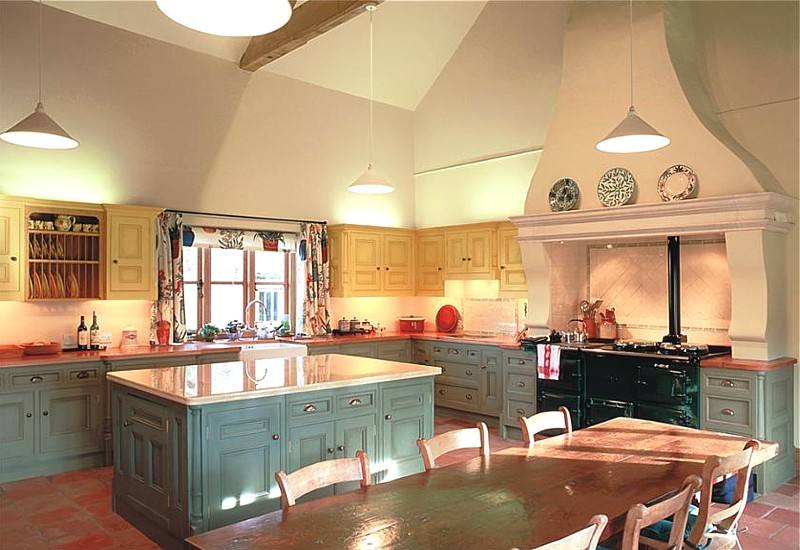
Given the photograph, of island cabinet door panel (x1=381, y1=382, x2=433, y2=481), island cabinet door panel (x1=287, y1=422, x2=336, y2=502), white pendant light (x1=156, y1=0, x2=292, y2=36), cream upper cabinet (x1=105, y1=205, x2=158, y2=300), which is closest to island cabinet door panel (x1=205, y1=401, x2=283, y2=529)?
island cabinet door panel (x1=287, y1=422, x2=336, y2=502)

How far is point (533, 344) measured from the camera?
20.6ft

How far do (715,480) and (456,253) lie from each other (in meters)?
5.48

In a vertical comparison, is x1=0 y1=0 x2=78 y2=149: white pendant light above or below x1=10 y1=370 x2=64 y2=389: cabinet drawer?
above

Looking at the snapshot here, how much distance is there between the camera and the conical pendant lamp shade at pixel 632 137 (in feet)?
12.6

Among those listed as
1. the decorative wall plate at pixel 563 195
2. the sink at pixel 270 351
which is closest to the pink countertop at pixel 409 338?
the sink at pixel 270 351

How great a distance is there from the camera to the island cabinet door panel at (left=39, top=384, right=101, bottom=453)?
5.24 m

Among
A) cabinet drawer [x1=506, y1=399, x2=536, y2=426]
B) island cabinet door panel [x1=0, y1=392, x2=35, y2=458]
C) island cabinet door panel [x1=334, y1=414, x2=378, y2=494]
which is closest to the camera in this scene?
island cabinet door panel [x1=334, y1=414, x2=378, y2=494]

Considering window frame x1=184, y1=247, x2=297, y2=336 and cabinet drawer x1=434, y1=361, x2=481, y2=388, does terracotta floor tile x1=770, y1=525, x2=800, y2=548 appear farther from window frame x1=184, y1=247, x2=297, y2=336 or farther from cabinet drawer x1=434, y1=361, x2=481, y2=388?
window frame x1=184, y1=247, x2=297, y2=336

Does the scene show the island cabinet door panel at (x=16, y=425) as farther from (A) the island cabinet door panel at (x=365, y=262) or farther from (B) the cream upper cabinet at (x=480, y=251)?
(B) the cream upper cabinet at (x=480, y=251)

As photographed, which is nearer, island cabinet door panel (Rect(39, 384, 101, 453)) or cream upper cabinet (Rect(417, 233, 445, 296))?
island cabinet door panel (Rect(39, 384, 101, 453))

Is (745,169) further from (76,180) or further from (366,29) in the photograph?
(76,180)

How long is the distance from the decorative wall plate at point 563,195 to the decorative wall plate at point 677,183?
31.6 inches

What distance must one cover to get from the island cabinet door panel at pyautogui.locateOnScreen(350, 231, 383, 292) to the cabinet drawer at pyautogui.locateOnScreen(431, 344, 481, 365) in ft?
3.61

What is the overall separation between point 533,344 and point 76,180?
15.1 ft
